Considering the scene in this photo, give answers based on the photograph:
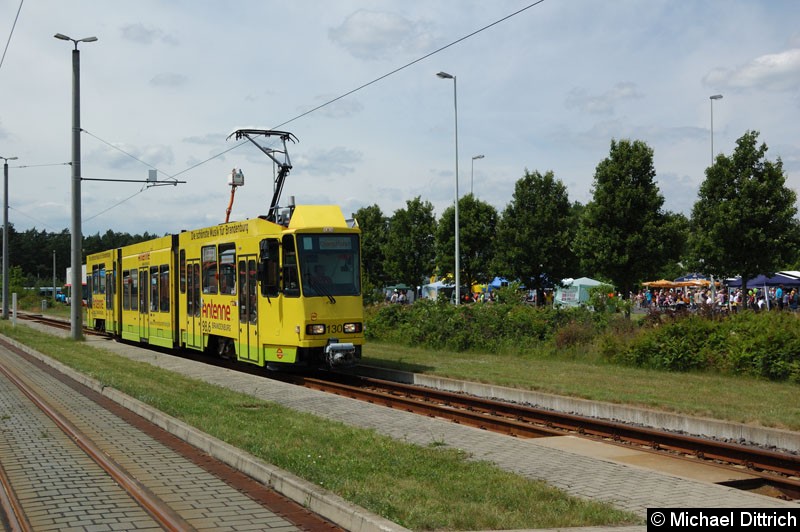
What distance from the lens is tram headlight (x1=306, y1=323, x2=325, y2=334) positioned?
54.9 feet

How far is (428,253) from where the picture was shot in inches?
2096

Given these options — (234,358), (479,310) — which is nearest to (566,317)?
(479,310)

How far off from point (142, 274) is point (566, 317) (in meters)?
13.4

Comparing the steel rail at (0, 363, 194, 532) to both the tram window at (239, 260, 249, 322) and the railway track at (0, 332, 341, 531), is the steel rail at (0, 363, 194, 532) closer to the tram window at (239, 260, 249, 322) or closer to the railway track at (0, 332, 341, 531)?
the railway track at (0, 332, 341, 531)

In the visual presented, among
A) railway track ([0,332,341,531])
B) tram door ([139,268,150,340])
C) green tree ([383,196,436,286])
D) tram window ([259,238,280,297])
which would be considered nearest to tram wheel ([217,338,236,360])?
tram window ([259,238,280,297])

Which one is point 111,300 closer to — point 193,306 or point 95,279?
point 95,279

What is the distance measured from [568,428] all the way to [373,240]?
46939 millimetres

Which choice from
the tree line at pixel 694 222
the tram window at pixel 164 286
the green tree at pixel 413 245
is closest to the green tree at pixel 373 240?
the green tree at pixel 413 245

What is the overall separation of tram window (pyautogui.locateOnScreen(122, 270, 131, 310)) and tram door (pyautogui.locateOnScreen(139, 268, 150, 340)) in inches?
68.6

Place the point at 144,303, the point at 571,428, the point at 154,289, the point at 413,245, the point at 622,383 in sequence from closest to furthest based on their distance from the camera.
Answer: the point at 571,428 < the point at 622,383 < the point at 154,289 < the point at 144,303 < the point at 413,245

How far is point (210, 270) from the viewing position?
Answer: 20.4m

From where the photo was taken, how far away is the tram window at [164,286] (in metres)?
23.7

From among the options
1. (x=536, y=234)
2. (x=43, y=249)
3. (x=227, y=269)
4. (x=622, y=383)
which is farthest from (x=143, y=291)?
(x=43, y=249)

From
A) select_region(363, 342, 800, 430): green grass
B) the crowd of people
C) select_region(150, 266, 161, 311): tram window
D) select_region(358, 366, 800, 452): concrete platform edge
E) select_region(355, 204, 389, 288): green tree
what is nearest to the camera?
select_region(358, 366, 800, 452): concrete platform edge
